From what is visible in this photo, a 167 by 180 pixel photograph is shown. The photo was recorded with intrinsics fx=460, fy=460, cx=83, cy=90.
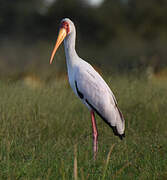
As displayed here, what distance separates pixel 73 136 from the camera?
16.7ft

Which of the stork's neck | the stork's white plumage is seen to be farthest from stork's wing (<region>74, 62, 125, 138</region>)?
the stork's neck

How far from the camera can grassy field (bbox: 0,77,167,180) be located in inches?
145

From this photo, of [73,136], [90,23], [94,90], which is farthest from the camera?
[90,23]

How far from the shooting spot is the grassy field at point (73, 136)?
12.1ft

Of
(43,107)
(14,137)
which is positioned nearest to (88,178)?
(14,137)

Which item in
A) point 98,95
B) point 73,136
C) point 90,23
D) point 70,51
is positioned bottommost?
point 90,23

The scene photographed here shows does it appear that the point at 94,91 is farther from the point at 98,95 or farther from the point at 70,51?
the point at 70,51

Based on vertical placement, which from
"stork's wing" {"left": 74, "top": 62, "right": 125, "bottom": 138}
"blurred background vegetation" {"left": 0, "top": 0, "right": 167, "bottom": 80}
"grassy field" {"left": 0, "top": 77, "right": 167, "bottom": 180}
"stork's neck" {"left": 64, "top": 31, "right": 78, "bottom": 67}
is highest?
"stork's neck" {"left": 64, "top": 31, "right": 78, "bottom": 67}

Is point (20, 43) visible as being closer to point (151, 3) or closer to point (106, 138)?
point (151, 3)

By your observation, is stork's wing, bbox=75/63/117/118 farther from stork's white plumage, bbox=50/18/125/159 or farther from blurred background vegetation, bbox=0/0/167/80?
blurred background vegetation, bbox=0/0/167/80

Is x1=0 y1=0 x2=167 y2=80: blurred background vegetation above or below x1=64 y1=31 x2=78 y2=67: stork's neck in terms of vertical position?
below

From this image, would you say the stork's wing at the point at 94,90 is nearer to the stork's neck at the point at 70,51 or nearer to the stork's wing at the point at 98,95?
the stork's wing at the point at 98,95

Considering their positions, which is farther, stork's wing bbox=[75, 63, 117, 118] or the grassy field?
stork's wing bbox=[75, 63, 117, 118]

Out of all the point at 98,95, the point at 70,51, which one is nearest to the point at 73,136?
the point at 98,95
